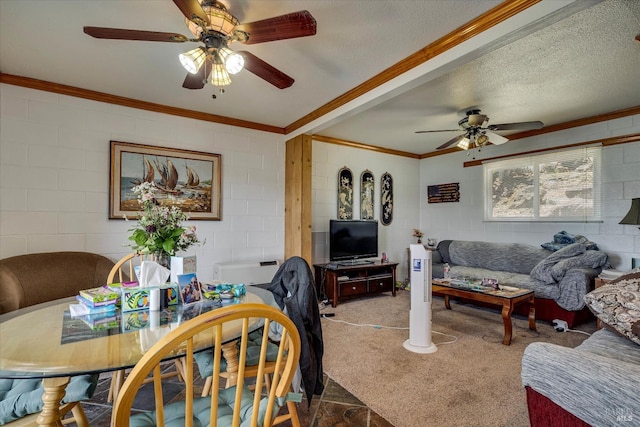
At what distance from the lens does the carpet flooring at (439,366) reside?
1.86 meters

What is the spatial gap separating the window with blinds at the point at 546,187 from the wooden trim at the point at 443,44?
3.03 meters

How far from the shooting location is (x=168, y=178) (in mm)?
3396

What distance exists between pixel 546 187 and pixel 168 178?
487 centimetres

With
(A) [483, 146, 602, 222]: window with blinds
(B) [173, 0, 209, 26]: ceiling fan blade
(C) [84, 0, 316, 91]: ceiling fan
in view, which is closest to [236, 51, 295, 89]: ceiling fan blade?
(C) [84, 0, 316, 91]: ceiling fan

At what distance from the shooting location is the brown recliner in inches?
92.1

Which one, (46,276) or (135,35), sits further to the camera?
A: (46,276)

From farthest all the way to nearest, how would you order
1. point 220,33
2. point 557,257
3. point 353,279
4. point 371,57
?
1. point 353,279
2. point 557,257
3. point 371,57
4. point 220,33

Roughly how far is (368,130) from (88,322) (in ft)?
12.7

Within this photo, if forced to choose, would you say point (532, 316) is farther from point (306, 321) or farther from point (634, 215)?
point (306, 321)

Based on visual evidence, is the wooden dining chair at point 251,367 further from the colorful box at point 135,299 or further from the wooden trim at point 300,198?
the wooden trim at point 300,198

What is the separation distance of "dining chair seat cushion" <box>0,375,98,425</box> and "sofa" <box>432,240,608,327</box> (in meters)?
4.00

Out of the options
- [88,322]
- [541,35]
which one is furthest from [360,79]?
[88,322]

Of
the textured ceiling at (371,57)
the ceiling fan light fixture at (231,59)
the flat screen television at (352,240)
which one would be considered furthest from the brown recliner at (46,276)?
the flat screen television at (352,240)

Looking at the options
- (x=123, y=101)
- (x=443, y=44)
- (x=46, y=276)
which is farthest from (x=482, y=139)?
(x=46, y=276)
